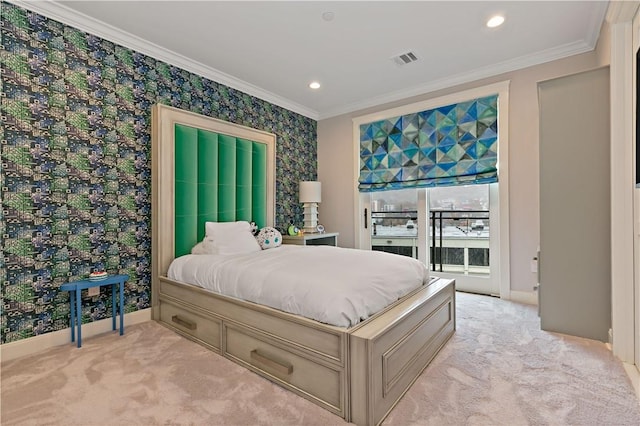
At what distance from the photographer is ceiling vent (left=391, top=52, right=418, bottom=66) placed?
3.06m

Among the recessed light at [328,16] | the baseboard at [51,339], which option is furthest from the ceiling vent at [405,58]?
the baseboard at [51,339]

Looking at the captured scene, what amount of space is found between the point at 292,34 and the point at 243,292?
7.27ft

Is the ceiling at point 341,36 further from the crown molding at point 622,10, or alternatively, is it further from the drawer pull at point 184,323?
the drawer pull at point 184,323

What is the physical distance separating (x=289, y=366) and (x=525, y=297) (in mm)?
2783

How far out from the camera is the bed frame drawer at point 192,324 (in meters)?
2.17

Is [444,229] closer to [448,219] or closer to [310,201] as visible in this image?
[448,219]

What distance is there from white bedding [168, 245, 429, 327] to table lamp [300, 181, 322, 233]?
66.8 inches

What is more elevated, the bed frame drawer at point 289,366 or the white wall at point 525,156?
the white wall at point 525,156

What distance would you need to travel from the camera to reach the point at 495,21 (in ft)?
8.29

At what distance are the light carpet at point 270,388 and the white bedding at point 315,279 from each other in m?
0.47

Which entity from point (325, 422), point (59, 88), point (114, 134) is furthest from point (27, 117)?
point (325, 422)

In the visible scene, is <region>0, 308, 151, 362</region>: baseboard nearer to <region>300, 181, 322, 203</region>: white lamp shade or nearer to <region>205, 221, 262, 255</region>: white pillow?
<region>205, 221, 262, 255</region>: white pillow

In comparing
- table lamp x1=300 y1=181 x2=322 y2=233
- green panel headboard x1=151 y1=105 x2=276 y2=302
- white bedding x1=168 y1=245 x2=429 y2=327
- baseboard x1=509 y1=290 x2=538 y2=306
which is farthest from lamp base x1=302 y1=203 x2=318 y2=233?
baseboard x1=509 y1=290 x2=538 y2=306

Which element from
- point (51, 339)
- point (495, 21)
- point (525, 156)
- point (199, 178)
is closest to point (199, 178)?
point (199, 178)
